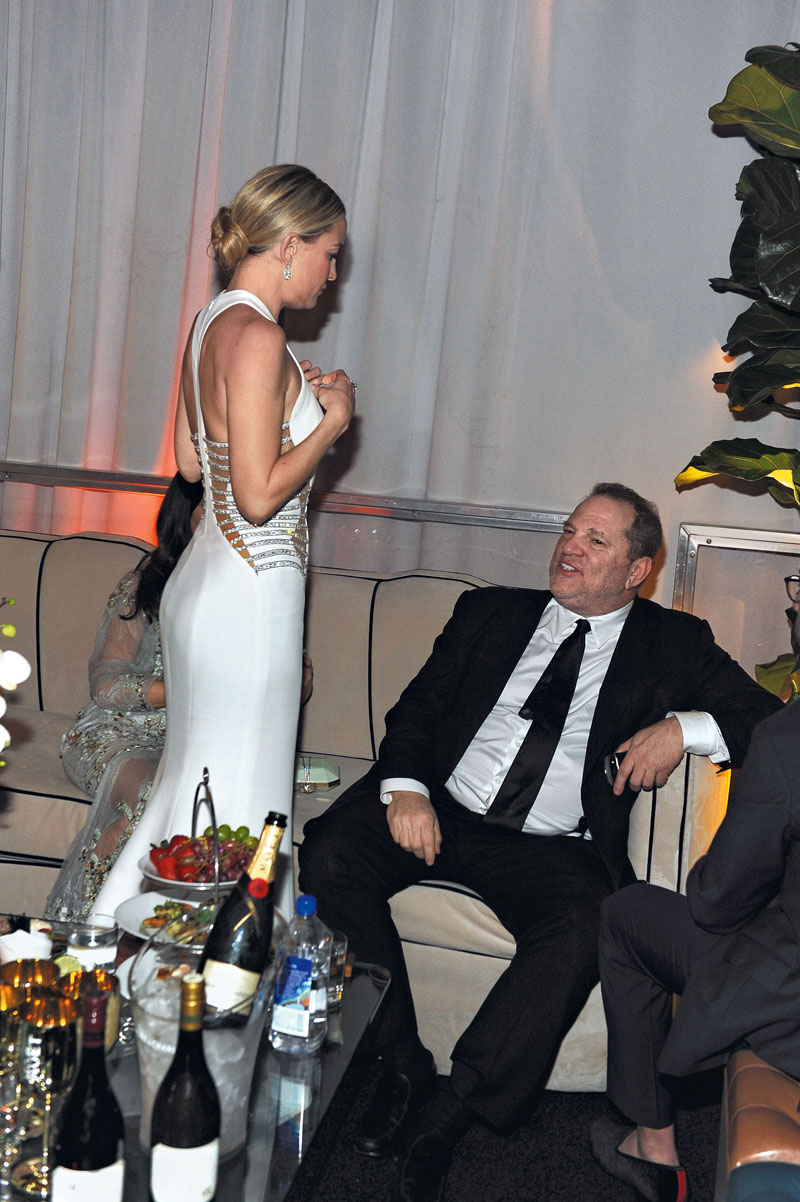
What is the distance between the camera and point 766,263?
2.61 meters

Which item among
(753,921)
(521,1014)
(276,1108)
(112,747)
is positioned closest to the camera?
(276,1108)

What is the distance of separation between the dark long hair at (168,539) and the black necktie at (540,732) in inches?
33.6

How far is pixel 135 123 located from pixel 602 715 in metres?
2.56

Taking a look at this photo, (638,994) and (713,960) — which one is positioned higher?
(713,960)

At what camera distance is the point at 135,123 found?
3662 mm

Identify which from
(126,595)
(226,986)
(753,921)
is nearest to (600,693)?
(753,921)

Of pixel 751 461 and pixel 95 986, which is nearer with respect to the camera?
pixel 95 986

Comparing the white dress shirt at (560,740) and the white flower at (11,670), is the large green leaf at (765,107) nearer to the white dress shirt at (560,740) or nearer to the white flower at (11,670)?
the white dress shirt at (560,740)

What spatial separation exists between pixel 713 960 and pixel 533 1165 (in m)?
0.65

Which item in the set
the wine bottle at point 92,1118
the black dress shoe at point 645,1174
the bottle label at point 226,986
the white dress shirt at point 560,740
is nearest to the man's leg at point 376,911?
the white dress shirt at point 560,740

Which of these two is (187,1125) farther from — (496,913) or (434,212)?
(434,212)

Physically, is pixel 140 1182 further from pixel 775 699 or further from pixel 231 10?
pixel 231 10

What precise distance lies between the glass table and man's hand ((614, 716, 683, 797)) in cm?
82

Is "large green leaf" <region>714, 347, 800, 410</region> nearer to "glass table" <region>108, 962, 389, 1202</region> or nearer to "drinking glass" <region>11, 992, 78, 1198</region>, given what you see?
"glass table" <region>108, 962, 389, 1202</region>
